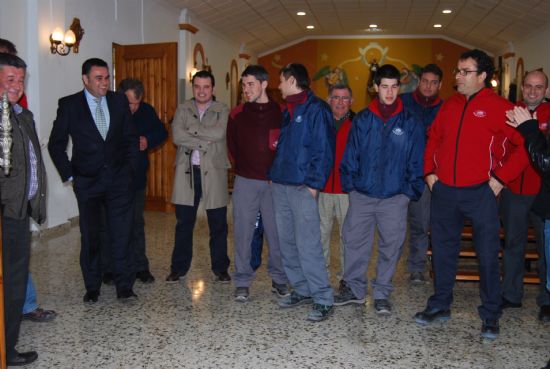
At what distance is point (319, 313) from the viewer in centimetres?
362

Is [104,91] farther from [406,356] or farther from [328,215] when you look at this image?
[406,356]

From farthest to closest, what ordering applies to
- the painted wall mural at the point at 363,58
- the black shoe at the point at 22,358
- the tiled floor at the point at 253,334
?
the painted wall mural at the point at 363,58 → the tiled floor at the point at 253,334 → the black shoe at the point at 22,358

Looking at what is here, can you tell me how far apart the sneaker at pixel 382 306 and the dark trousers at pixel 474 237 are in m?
0.31

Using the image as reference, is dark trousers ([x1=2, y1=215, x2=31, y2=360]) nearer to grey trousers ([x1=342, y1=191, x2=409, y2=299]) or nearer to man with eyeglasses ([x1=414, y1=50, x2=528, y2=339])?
grey trousers ([x1=342, y1=191, x2=409, y2=299])

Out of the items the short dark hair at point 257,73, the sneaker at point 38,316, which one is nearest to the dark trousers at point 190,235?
the short dark hair at point 257,73

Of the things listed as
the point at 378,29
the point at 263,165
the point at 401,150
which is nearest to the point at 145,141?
the point at 263,165

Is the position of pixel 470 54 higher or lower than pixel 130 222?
higher

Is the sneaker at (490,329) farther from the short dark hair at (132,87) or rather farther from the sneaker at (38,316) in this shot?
the short dark hair at (132,87)

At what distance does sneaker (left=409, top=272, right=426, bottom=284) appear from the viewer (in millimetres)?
4504

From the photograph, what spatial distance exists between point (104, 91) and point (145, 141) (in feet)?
2.19

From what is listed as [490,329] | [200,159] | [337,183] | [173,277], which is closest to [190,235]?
[173,277]

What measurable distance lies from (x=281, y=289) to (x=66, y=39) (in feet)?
13.2

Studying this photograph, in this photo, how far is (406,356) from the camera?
10.1ft

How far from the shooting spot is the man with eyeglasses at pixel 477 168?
10.8ft
